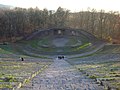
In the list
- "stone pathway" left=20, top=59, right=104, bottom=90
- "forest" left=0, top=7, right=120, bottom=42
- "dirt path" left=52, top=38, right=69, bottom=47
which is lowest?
"stone pathway" left=20, top=59, right=104, bottom=90

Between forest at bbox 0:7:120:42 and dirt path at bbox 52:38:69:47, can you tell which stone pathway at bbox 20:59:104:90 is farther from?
forest at bbox 0:7:120:42

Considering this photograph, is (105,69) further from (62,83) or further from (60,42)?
(60,42)

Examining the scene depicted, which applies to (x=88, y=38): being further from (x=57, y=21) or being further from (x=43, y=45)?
(x=57, y=21)

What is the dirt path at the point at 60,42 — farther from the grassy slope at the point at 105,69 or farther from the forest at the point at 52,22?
the forest at the point at 52,22

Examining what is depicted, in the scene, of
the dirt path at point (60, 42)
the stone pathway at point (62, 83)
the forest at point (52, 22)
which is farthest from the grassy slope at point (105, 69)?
the forest at point (52, 22)

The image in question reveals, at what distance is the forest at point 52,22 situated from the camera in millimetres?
80812

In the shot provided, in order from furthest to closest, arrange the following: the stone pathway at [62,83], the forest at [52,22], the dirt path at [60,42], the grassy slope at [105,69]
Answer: the forest at [52,22] < the dirt path at [60,42] < the grassy slope at [105,69] < the stone pathway at [62,83]

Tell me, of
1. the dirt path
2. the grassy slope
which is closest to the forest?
the dirt path

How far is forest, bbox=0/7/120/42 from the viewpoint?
Answer: 80.8m

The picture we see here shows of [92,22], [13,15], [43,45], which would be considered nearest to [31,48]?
[43,45]

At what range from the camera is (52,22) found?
9006 centimetres

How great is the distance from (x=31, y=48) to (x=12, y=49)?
541 centimetres

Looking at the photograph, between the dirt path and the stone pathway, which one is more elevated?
the dirt path

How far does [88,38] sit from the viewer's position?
237 ft
